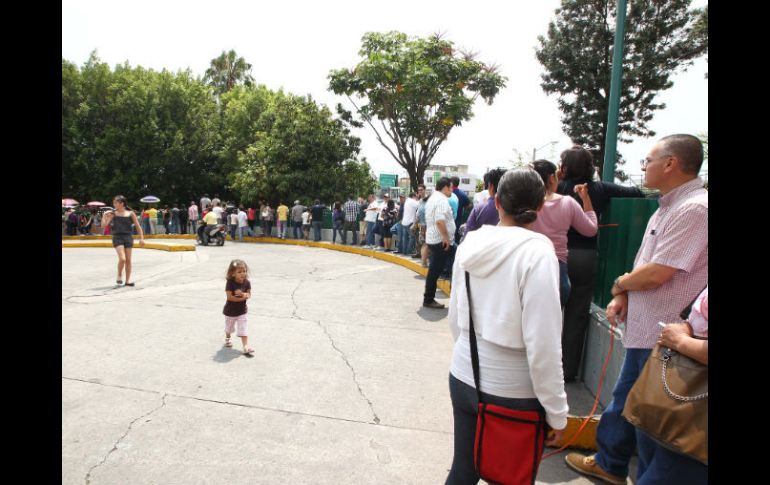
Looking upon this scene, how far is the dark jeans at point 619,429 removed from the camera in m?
2.42

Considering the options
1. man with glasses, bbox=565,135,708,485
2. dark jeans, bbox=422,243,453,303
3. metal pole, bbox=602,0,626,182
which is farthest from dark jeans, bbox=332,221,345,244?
man with glasses, bbox=565,135,708,485

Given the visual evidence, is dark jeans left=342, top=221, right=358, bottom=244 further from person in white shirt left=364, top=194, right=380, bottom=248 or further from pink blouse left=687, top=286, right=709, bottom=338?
pink blouse left=687, top=286, right=709, bottom=338

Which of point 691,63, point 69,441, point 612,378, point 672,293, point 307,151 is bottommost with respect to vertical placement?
point 69,441

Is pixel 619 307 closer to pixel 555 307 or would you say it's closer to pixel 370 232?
pixel 555 307

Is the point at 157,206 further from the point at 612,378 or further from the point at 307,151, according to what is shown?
the point at 612,378

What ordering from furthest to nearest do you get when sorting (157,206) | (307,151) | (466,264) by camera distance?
(157,206) < (307,151) < (466,264)

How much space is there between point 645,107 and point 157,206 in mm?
27483

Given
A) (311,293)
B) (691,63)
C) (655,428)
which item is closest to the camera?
(655,428)

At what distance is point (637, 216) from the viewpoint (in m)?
3.39

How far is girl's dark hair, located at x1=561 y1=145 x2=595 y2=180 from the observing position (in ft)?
12.1

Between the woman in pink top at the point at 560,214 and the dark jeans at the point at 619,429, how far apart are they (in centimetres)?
105

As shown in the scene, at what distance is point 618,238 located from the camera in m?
3.71
